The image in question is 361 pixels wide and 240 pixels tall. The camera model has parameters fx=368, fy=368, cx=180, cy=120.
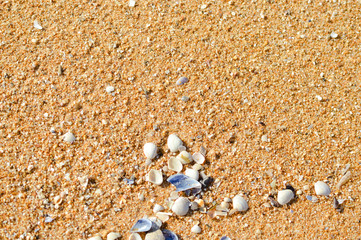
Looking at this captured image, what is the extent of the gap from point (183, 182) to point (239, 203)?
32 cm

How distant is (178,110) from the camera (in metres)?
2.18

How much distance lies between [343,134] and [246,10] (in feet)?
3.34

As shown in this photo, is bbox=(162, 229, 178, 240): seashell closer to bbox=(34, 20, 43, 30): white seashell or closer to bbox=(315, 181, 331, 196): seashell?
bbox=(315, 181, 331, 196): seashell

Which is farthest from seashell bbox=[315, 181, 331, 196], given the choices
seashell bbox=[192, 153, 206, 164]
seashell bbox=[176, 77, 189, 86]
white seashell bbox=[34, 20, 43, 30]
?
white seashell bbox=[34, 20, 43, 30]

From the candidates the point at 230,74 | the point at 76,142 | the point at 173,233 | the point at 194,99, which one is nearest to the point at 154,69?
the point at 194,99

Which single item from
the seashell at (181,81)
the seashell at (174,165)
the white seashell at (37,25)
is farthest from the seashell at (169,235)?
the white seashell at (37,25)

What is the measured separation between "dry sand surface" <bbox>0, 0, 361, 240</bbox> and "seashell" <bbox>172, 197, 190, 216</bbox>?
0.15 feet

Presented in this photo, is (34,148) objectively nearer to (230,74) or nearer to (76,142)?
(76,142)

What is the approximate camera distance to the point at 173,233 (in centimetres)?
191

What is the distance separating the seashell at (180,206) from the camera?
1917 millimetres

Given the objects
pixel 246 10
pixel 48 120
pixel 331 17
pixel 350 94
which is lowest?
pixel 350 94

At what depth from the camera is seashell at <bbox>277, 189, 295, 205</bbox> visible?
77.5 inches

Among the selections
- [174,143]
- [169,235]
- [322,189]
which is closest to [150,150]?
[174,143]

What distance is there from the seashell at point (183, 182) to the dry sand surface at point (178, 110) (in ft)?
0.23
